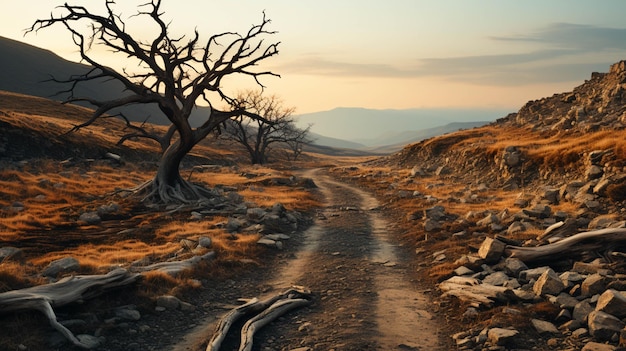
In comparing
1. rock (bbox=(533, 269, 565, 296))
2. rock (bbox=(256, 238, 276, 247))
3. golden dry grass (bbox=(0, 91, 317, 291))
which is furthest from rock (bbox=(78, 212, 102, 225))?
rock (bbox=(533, 269, 565, 296))

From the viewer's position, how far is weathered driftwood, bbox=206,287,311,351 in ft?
27.8

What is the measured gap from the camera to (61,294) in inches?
357

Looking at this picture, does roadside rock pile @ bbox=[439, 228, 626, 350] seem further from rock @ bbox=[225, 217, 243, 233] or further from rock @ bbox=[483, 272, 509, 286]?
rock @ bbox=[225, 217, 243, 233]

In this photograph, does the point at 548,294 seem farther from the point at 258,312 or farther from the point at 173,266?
the point at 173,266

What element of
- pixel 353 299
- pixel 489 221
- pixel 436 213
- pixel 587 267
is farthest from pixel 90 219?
pixel 587 267

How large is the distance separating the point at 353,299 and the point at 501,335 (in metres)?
3.94

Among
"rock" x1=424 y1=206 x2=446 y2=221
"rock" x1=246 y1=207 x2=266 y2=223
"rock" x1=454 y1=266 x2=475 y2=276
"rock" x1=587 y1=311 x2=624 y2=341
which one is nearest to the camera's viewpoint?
"rock" x1=587 y1=311 x2=624 y2=341

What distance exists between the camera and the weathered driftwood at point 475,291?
970cm

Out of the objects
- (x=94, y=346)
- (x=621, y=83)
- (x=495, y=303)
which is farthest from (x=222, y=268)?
(x=621, y=83)

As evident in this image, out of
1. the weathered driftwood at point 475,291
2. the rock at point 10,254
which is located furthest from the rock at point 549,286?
the rock at point 10,254

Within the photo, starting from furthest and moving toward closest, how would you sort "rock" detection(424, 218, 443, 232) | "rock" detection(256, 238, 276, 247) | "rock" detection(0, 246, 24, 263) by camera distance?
1. "rock" detection(424, 218, 443, 232)
2. "rock" detection(256, 238, 276, 247)
3. "rock" detection(0, 246, 24, 263)

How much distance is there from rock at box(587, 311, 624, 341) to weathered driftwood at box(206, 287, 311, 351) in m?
6.16

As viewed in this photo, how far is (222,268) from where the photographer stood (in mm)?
13453

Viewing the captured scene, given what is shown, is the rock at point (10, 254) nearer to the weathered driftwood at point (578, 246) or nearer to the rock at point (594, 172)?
the weathered driftwood at point (578, 246)
